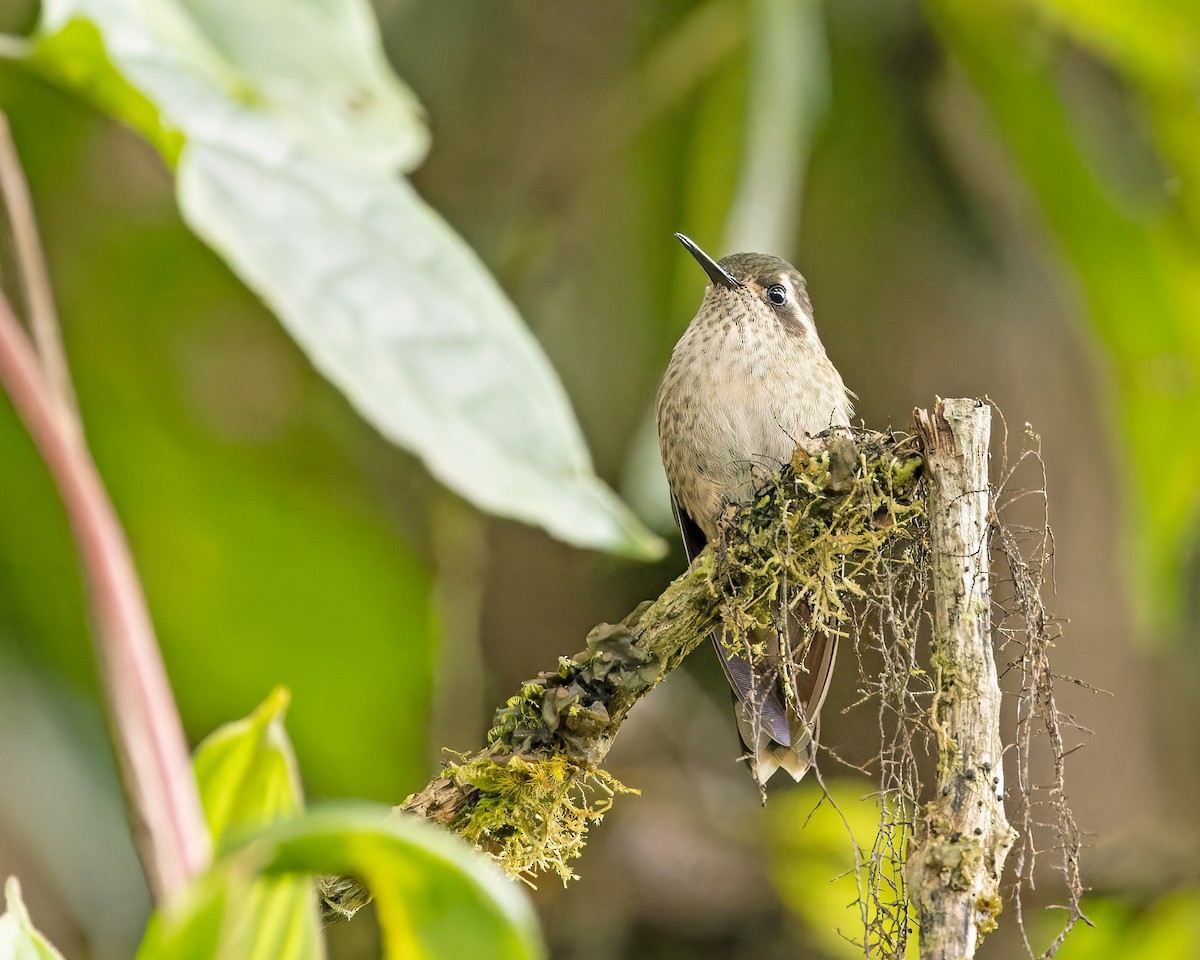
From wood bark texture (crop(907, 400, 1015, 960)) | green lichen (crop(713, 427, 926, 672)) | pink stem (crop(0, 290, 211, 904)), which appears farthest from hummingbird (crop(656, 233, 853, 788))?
pink stem (crop(0, 290, 211, 904))

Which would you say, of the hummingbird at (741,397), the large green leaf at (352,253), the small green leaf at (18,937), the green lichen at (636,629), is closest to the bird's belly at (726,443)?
the hummingbird at (741,397)

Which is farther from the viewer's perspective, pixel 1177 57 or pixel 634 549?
pixel 1177 57

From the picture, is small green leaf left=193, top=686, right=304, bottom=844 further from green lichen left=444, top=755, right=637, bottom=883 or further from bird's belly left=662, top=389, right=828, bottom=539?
bird's belly left=662, top=389, right=828, bottom=539

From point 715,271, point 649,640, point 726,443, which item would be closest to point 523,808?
point 649,640

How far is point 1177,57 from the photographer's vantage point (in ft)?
6.49

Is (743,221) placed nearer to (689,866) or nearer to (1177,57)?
(1177,57)

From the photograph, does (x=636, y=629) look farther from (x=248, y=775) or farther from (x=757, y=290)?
(x=757, y=290)

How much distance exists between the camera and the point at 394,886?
60 cm

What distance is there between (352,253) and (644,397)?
2.04 meters

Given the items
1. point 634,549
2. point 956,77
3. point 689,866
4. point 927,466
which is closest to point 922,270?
point 956,77

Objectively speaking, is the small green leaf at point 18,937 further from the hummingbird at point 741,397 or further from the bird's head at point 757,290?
the bird's head at point 757,290

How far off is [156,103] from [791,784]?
213 centimetres

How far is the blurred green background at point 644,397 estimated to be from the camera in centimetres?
194

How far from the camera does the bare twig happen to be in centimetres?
65
